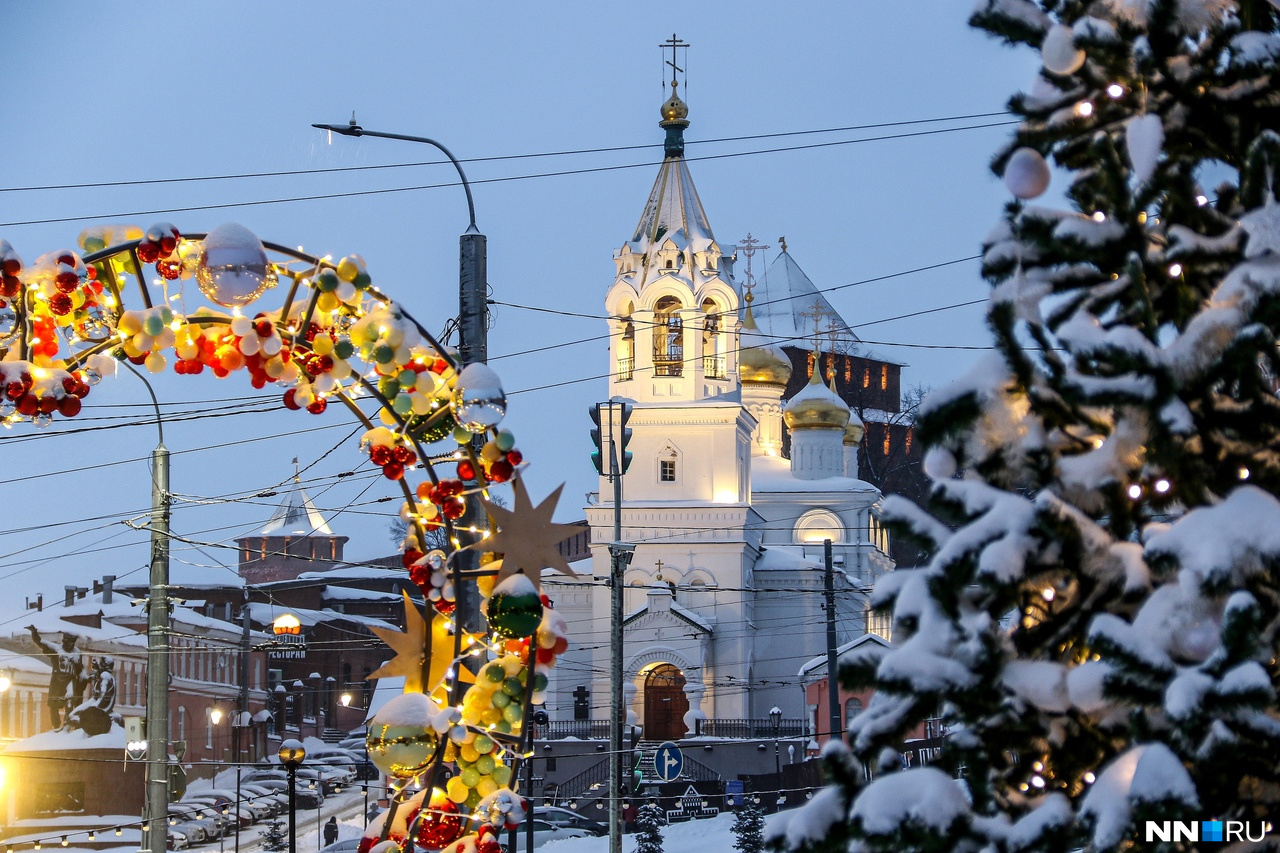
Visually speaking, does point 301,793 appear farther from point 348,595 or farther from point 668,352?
point 348,595

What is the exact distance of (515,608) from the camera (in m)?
6.85

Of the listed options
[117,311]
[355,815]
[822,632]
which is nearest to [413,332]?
[117,311]

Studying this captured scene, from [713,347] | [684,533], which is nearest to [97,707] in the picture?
[684,533]

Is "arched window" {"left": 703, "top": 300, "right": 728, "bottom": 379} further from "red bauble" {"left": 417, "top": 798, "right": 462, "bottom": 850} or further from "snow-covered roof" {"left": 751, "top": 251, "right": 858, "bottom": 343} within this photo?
"red bauble" {"left": 417, "top": 798, "right": 462, "bottom": 850}

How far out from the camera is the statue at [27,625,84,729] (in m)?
40.2

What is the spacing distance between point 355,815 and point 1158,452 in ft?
136

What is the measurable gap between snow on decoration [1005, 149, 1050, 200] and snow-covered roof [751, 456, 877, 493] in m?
52.0

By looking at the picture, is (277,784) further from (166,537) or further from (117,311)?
(117,311)

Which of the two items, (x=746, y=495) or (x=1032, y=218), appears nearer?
(x=1032, y=218)

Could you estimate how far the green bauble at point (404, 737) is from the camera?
671 centimetres

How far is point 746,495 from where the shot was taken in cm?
4978

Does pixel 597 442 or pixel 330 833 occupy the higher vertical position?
pixel 597 442

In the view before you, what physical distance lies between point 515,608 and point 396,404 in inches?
45.3

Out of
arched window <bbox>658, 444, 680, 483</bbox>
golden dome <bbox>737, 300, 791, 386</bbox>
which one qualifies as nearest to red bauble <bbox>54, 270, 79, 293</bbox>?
arched window <bbox>658, 444, 680, 483</bbox>
